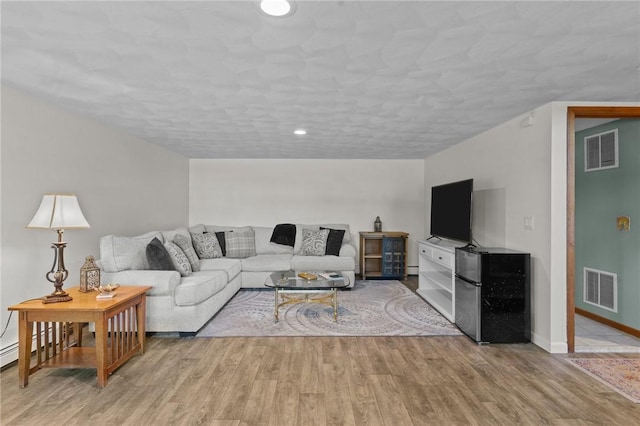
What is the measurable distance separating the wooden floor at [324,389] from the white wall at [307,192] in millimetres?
3428

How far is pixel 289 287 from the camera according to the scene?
3.55 m

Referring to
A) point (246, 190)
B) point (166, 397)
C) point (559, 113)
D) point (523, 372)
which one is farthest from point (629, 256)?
point (246, 190)

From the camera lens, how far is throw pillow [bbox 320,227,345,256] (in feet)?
17.9

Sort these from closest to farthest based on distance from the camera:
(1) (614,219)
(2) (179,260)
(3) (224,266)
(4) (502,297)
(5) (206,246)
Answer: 1. (4) (502,297)
2. (1) (614,219)
3. (2) (179,260)
4. (3) (224,266)
5. (5) (206,246)

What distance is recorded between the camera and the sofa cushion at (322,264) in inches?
199

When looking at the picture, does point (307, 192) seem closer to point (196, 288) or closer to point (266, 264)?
point (266, 264)

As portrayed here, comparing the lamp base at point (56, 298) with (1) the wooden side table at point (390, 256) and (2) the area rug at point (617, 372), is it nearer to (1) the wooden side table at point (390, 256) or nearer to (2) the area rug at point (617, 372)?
(2) the area rug at point (617, 372)

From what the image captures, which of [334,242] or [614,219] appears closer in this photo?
[614,219]

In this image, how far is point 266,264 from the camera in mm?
5059

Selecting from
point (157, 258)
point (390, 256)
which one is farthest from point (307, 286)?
point (390, 256)

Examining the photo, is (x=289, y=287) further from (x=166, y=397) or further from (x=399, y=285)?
(x=399, y=285)

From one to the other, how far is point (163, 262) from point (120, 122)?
66.5 inches

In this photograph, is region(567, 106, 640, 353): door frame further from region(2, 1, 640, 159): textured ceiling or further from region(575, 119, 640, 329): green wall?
region(575, 119, 640, 329): green wall

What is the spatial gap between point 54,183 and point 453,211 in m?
4.34
